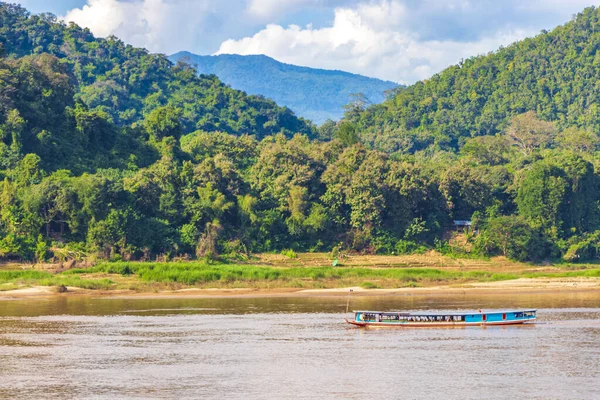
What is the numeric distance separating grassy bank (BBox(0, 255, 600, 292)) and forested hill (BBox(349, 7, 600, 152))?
64229 millimetres

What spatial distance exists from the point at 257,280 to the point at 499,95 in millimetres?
91030

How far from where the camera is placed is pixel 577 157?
86938mm

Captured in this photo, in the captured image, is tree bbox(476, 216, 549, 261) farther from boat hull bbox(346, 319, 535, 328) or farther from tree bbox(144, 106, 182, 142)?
tree bbox(144, 106, 182, 142)

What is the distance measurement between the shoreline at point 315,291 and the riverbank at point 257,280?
0.07 metres

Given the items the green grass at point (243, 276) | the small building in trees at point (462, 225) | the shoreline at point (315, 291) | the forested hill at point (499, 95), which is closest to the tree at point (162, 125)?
the green grass at point (243, 276)

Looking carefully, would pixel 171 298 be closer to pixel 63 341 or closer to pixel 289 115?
pixel 63 341

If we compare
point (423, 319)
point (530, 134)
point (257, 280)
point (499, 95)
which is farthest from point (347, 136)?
point (499, 95)

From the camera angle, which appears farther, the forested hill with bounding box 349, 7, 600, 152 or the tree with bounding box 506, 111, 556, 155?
the forested hill with bounding box 349, 7, 600, 152

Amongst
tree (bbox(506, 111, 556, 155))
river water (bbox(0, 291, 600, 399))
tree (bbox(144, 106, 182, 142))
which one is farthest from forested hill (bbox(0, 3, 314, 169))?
river water (bbox(0, 291, 600, 399))

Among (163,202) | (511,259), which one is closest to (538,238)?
(511,259)

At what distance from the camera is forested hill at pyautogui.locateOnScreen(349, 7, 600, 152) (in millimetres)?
138750

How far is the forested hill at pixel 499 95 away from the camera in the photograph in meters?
139

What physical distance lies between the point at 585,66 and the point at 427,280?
9045 centimetres

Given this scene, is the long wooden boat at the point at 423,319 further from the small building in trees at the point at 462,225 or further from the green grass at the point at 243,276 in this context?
the small building in trees at the point at 462,225
